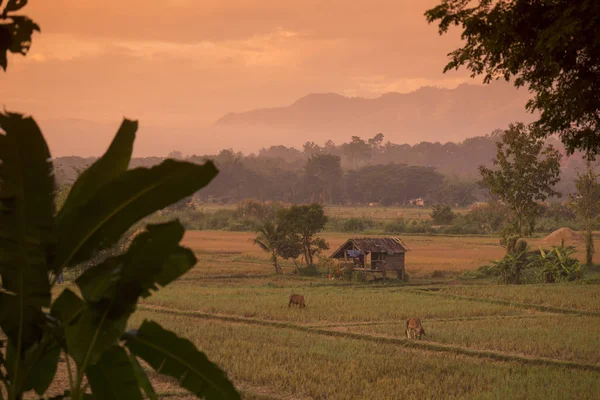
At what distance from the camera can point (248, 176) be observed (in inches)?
4483

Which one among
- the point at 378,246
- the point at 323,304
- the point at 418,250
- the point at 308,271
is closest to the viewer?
the point at 323,304

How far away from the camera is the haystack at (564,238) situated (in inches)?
2034

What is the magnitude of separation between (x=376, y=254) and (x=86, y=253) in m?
30.1

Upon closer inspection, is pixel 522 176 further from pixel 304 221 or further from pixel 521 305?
pixel 521 305

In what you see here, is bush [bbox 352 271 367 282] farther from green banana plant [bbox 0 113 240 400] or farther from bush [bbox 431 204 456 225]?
bush [bbox 431 204 456 225]

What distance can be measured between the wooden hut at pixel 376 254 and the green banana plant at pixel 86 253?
29.2 m

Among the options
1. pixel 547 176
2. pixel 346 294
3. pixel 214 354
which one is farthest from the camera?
Answer: pixel 547 176

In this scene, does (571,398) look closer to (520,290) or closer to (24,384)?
(24,384)

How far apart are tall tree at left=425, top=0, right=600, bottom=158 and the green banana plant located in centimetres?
979

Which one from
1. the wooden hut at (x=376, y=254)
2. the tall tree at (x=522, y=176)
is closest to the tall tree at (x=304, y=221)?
the wooden hut at (x=376, y=254)

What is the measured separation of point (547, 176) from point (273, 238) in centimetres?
1293

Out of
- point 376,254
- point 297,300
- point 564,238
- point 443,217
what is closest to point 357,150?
point 443,217

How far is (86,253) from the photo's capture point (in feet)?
11.4

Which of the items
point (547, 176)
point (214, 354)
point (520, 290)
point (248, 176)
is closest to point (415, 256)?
point (547, 176)
